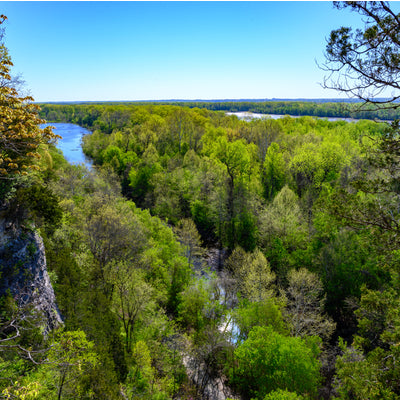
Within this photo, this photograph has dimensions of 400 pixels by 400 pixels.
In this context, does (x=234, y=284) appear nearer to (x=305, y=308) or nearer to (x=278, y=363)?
(x=305, y=308)

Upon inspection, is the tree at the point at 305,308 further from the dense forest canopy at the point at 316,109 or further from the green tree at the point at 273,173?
the green tree at the point at 273,173

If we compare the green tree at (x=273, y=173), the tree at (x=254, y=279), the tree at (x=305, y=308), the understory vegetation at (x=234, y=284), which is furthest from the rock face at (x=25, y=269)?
the green tree at (x=273, y=173)

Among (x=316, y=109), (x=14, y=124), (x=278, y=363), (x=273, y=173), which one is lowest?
(x=278, y=363)

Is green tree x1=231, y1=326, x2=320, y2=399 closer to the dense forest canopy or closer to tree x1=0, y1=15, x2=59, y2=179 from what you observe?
the dense forest canopy

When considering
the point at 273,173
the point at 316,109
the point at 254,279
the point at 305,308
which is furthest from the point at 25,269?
the point at 316,109

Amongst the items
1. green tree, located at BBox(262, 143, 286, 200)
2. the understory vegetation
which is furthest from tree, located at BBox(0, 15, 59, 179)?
green tree, located at BBox(262, 143, 286, 200)

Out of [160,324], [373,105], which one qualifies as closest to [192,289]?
[160,324]

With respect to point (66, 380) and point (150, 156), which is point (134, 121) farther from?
point (66, 380)
